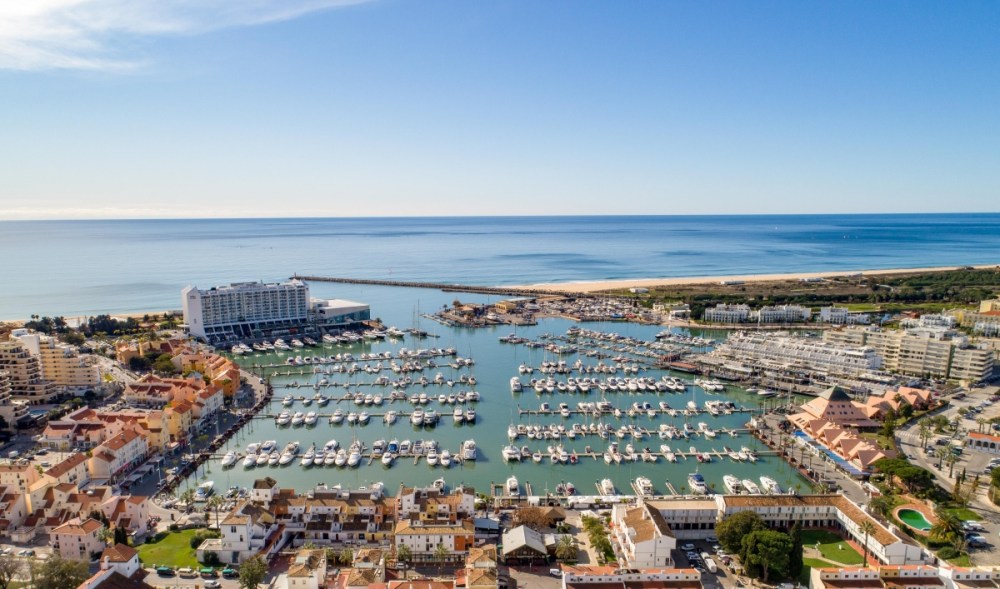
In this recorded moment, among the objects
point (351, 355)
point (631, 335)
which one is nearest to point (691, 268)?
point (631, 335)

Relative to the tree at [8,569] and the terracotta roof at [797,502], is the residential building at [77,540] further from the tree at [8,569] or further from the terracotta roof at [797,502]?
the terracotta roof at [797,502]

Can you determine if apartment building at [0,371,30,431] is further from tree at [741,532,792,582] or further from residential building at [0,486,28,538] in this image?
tree at [741,532,792,582]

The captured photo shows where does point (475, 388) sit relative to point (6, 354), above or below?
below

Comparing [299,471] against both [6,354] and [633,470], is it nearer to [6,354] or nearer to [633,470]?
[633,470]

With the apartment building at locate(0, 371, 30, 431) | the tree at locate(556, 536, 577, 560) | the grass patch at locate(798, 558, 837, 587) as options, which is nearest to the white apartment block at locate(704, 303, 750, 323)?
the grass patch at locate(798, 558, 837, 587)

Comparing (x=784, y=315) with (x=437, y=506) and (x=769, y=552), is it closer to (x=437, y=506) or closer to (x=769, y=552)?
(x=769, y=552)

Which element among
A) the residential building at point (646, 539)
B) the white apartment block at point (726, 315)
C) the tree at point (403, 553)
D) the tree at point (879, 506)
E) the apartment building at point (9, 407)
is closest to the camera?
the residential building at point (646, 539)

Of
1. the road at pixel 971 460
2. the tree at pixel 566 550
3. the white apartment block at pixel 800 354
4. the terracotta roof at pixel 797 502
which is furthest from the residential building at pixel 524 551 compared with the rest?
the white apartment block at pixel 800 354
